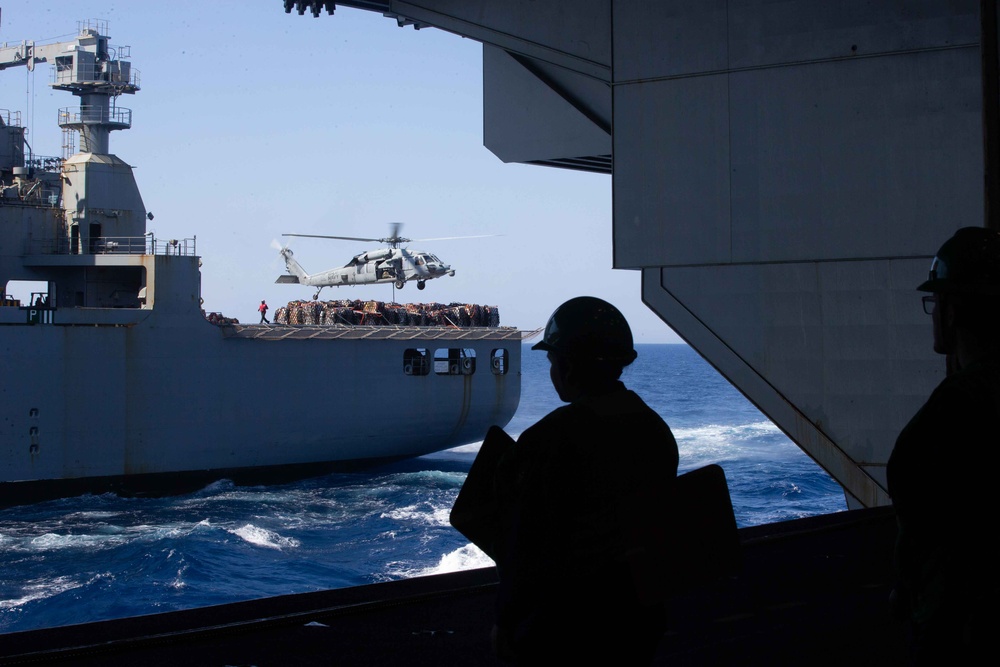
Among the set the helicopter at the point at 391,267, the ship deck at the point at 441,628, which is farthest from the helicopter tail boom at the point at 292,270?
the ship deck at the point at 441,628

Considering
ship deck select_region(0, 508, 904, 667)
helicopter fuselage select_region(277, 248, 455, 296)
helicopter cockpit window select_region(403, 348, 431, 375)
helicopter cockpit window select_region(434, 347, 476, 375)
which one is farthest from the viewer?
helicopter fuselage select_region(277, 248, 455, 296)

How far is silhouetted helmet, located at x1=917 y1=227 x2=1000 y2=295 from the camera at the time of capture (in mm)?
2342

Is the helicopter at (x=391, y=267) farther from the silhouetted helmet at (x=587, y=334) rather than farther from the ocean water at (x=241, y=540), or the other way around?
the silhouetted helmet at (x=587, y=334)

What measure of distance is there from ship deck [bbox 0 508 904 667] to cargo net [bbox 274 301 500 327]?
26.0m

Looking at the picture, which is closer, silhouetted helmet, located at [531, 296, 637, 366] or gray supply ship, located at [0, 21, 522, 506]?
silhouetted helmet, located at [531, 296, 637, 366]

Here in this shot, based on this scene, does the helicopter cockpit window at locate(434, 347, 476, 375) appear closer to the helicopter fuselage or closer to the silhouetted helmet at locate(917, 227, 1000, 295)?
the helicopter fuselage

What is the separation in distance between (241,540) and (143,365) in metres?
5.97

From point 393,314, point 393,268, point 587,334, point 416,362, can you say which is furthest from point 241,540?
point 587,334

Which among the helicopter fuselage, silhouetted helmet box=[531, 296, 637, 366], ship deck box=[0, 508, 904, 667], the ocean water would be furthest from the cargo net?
silhouetted helmet box=[531, 296, 637, 366]

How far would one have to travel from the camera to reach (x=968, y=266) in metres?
2.38

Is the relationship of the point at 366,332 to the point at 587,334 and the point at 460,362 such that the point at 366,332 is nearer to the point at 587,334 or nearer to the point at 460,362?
the point at 460,362

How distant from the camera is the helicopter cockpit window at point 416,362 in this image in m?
28.6

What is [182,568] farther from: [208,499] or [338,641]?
[338,641]

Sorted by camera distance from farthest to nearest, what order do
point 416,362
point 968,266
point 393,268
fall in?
1. point 393,268
2. point 416,362
3. point 968,266
